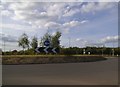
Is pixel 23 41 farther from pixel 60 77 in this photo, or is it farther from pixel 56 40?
pixel 60 77

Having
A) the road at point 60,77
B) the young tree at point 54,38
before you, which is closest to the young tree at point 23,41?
the young tree at point 54,38

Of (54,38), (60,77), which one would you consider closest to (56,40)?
(54,38)

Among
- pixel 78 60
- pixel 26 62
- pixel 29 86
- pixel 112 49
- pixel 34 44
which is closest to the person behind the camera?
pixel 29 86

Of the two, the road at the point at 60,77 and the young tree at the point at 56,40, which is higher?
the young tree at the point at 56,40

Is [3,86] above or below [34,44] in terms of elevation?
below

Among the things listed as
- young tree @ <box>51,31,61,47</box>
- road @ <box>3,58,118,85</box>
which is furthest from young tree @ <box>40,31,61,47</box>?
road @ <box>3,58,118,85</box>

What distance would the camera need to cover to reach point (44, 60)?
32.4 m

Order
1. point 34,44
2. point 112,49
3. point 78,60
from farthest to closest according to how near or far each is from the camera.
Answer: point 112,49 → point 34,44 → point 78,60

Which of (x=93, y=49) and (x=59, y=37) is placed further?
(x=93, y=49)

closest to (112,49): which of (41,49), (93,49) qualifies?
(93,49)

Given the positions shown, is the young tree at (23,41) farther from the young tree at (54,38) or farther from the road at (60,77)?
the road at (60,77)

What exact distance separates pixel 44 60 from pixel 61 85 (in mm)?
21457

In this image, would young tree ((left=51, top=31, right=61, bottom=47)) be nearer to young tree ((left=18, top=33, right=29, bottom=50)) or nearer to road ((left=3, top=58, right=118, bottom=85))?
young tree ((left=18, top=33, right=29, bottom=50))

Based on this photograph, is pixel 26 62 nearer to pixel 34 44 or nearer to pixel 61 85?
pixel 61 85
